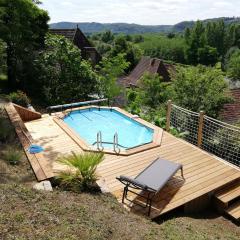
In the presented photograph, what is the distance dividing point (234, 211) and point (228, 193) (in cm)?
48

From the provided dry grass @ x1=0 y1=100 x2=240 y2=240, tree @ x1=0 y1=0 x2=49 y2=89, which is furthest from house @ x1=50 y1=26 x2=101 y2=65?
dry grass @ x1=0 y1=100 x2=240 y2=240

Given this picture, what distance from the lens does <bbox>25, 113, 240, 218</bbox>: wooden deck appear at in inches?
241

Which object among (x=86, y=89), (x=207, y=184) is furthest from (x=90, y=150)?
(x=86, y=89)

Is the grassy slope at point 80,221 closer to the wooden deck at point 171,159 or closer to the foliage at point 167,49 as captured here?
the wooden deck at point 171,159

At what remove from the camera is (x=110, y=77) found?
16.0 m

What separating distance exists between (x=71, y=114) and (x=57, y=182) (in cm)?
599

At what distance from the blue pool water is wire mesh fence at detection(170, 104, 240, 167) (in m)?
1.01

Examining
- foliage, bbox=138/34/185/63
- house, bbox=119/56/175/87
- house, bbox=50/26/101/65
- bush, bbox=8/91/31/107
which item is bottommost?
foliage, bbox=138/34/185/63

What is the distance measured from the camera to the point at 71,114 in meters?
11.9

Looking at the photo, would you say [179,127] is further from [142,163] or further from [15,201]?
[15,201]

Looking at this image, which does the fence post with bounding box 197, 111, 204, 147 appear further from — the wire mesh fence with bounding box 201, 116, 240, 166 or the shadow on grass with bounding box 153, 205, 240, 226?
the shadow on grass with bounding box 153, 205, 240, 226

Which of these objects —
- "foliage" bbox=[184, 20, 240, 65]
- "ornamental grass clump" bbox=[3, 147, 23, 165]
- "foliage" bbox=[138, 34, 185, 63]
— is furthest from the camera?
"foliage" bbox=[138, 34, 185, 63]

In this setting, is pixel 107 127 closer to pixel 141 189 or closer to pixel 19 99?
pixel 19 99

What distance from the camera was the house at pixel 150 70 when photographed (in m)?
32.2
